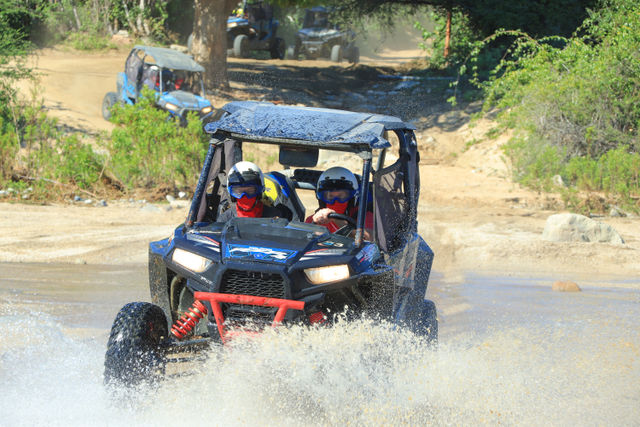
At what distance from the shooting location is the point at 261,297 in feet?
14.2

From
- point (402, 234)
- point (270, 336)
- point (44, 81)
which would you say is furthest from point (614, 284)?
point (44, 81)

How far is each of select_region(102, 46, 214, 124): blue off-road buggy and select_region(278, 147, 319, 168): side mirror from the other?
14.2m

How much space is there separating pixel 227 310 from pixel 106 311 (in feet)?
10.8

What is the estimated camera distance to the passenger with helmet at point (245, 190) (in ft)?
17.3

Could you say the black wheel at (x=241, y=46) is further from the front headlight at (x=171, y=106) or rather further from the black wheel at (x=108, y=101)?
the front headlight at (x=171, y=106)

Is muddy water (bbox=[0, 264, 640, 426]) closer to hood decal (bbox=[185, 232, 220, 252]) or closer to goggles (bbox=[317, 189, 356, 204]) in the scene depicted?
hood decal (bbox=[185, 232, 220, 252])

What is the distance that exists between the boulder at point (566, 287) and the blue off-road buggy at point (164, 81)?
12.1 meters

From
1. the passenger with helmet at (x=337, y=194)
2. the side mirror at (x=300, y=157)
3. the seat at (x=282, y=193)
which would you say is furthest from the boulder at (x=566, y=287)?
the side mirror at (x=300, y=157)

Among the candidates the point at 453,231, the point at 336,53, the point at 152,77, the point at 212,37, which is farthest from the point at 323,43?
the point at 453,231

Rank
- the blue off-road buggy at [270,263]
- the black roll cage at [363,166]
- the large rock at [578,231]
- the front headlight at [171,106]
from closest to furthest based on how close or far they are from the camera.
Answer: the blue off-road buggy at [270,263] < the black roll cage at [363,166] < the large rock at [578,231] < the front headlight at [171,106]

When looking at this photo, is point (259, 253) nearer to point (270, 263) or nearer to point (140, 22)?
point (270, 263)

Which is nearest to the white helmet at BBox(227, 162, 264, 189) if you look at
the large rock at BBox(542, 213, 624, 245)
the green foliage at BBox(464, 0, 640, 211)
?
the large rock at BBox(542, 213, 624, 245)

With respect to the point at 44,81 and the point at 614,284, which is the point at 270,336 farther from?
the point at 44,81

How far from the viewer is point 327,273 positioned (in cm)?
446
